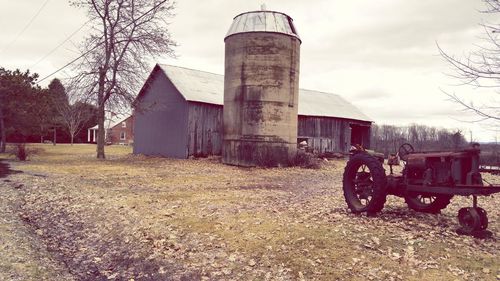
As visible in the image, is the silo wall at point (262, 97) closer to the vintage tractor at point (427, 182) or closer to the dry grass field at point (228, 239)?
the dry grass field at point (228, 239)

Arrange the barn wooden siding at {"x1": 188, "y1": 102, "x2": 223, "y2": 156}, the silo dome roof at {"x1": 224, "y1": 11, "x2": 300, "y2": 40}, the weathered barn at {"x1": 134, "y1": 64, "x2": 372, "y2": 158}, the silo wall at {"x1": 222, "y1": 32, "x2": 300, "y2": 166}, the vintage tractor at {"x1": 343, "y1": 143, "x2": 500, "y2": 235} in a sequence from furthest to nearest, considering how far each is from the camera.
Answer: the weathered barn at {"x1": 134, "y1": 64, "x2": 372, "y2": 158}
the barn wooden siding at {"x1": 188, "y1": 102, "x2": 223, "y2": 156}
the silo dome roof at {"x1": 224, "y1": 11, "x2": 300, "y2": 40}
the silo wall at {"x1": 222, "y1": 32, "x2": 300, "y2": 166}
the vintage tractor at {"x1": 343, "y1": 143, "x2": 500, "y2": 235}

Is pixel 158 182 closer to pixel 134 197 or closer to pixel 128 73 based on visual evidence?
pixel 134 197

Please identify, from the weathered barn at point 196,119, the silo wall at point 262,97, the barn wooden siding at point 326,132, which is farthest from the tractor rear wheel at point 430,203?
the barn wooden siding at point 326,132

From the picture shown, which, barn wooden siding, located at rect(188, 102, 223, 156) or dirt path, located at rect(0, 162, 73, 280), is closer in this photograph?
dirt path, located at rect(0, 162, 73, 280)

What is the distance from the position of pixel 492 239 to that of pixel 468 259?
1316mm

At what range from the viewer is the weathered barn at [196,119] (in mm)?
26078

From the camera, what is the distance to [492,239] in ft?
21.9

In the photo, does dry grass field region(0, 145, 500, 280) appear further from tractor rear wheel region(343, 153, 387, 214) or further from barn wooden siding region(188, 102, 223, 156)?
barn wooden siding region(188, 102, 223, 156)

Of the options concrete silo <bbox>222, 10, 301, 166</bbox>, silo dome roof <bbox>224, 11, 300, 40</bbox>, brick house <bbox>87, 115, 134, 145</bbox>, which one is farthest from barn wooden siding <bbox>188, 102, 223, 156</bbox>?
brick house <bbox>87, 115, 134, 145</bbox>

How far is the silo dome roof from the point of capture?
20.7 m

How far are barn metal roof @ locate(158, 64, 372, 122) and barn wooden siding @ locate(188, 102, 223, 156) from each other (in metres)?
0.59

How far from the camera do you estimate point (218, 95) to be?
28.4 m

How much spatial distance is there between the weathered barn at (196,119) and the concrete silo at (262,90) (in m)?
5.14

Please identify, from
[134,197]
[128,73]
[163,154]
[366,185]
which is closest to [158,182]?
[134,197]
